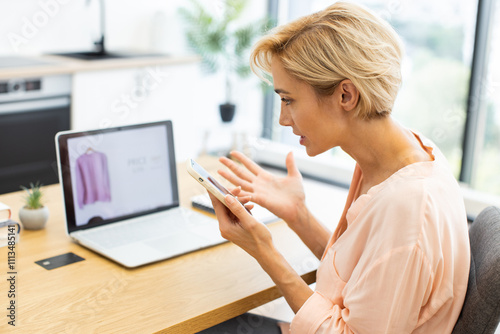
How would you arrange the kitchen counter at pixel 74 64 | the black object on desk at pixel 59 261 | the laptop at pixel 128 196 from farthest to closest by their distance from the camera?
the kitchen counter at pixel 74 64
the laptop at pixel 128 196
the black object on desk at pixel 59 261

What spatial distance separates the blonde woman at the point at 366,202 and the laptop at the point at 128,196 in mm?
279

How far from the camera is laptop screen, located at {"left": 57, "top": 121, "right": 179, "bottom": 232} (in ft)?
5.19

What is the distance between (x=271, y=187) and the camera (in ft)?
5.51

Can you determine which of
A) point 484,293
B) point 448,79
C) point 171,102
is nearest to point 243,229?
point 484,293

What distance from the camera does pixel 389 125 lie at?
1.38 metres

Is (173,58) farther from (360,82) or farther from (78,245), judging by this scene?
(360,82)

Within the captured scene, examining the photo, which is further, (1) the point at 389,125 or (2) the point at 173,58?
(2) the point at 173,58

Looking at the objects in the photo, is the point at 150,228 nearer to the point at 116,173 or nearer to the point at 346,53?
the point at 116,173

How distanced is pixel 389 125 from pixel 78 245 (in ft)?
2.68

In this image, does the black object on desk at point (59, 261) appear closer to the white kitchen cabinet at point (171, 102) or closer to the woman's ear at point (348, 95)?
the woman's ear at point (348, 95)

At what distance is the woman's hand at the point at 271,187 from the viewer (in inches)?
64.2

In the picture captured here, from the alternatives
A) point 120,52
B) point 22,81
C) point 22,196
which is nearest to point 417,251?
point 22,196

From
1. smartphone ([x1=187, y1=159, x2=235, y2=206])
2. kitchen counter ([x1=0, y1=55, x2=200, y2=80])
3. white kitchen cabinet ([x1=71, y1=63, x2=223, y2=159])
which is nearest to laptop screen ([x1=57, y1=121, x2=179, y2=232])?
smartphone ([x1=187, y1=159, x2=235, y2=206])

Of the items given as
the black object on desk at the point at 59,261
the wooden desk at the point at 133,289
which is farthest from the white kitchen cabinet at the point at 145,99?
the black object on desk at the point at 59,261
